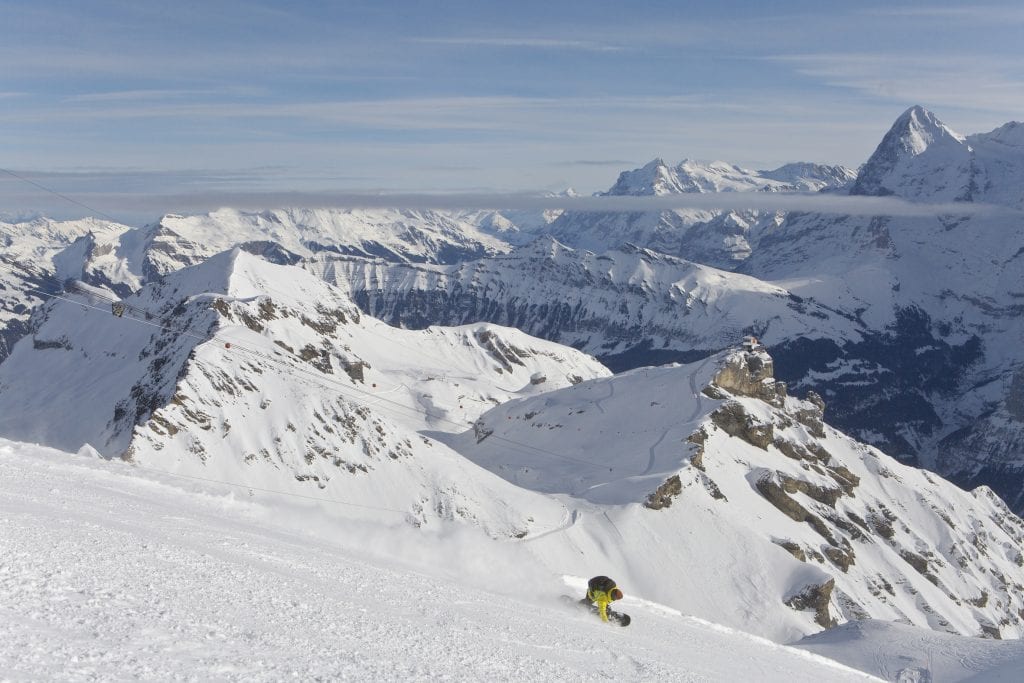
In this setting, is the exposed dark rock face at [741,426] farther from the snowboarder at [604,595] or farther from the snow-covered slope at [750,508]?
the snowboarder at [604,595]

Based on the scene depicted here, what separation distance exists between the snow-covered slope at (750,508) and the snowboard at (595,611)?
2800 inches

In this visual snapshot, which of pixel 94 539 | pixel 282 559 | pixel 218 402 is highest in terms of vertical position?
pixel 94 539

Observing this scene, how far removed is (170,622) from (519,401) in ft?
516

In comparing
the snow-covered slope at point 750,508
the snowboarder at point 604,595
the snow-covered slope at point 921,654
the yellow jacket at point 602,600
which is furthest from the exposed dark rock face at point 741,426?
the yellow jacket at point 602,600

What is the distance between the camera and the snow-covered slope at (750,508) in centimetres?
10794

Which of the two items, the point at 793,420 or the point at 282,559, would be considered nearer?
the point at 282,559

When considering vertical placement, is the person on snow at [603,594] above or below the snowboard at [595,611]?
above

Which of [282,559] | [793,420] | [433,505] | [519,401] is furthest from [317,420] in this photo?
[282,559]

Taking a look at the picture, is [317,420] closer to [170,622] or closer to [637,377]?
[637,377]

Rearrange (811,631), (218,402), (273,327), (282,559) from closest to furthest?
(282,559), (811,631), (218,402), (273,327)

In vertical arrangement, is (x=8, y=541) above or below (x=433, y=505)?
above

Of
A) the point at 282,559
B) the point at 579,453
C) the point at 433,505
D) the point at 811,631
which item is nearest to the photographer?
the point at 282,559

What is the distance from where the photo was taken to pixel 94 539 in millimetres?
22766

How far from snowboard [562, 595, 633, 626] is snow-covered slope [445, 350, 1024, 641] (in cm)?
7113
